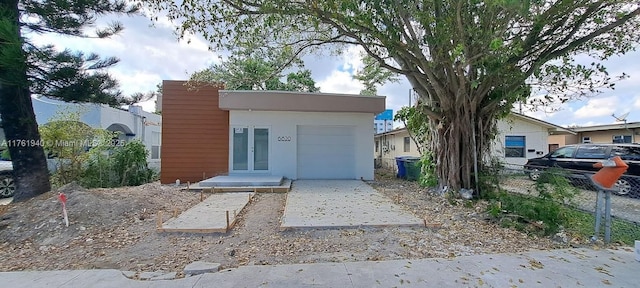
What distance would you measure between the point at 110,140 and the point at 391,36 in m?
9.75

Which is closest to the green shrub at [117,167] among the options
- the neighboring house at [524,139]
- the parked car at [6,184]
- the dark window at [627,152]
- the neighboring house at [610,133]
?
the parked car at [6,184]

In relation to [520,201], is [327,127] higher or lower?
higher

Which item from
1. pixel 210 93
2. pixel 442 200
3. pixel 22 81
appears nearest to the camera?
pixel 22 81

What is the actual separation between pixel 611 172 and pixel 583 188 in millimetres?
2258

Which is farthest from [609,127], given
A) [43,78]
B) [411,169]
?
[43,78]

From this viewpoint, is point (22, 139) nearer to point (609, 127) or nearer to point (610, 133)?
point (609, 127)

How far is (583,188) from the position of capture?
6160 millimetres

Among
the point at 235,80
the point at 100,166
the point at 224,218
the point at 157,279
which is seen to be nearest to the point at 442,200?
the point at 224,218

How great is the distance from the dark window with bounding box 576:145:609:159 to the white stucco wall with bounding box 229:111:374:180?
6.78 meters

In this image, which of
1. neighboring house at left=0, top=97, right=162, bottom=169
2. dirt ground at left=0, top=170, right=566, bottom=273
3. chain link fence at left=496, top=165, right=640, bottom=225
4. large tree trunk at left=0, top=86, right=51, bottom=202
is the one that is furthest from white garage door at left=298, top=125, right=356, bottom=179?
large tree trunk at left=0, top=86, right=51, bottom=202

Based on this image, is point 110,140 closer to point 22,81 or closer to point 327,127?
point 22,81

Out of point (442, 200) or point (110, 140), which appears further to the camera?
point (110, 140)

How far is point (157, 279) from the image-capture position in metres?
3.29

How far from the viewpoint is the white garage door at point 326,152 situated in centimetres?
1132
